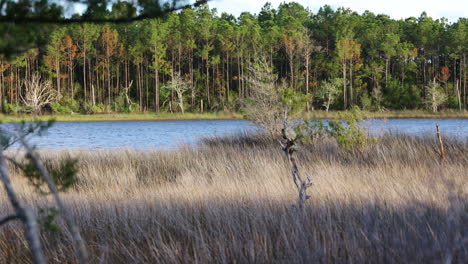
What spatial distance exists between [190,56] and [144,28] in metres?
6.20

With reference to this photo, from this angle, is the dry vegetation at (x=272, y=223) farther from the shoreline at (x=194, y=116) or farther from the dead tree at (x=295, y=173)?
the shoreline at (x=194, y=116)

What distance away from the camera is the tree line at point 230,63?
153 feet

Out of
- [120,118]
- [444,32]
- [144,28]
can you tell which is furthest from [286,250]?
[444,32]

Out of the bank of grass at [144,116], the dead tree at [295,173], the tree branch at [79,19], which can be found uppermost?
the tree branch at [79,19]

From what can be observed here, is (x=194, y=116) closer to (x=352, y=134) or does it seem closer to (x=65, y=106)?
(x=65, y=106)

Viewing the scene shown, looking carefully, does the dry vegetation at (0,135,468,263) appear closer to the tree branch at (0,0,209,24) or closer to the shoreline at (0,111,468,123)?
the tree branch at (0,0,209,24)

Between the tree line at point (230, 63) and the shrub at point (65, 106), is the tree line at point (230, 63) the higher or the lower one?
the higher one

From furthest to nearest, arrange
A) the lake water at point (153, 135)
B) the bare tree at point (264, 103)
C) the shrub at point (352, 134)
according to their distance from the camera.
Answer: the lake water at point (153, 135), the bare tree at point (264, 103), the shrub at point (352, 134)

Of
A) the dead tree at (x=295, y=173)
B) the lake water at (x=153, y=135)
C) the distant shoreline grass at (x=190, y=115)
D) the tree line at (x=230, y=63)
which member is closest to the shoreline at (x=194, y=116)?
the distant shoreline grass at (x=190, y=115)

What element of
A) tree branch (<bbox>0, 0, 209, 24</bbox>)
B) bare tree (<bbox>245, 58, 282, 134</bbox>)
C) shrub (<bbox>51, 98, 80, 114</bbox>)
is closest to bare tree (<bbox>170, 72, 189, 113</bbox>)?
shrub (<bbox>51, 98, 80, 114</bbox>)

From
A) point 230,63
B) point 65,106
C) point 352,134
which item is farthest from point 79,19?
point 230,63

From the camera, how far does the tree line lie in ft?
153

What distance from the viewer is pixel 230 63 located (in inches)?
2210

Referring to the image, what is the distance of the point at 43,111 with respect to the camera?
4634cm
